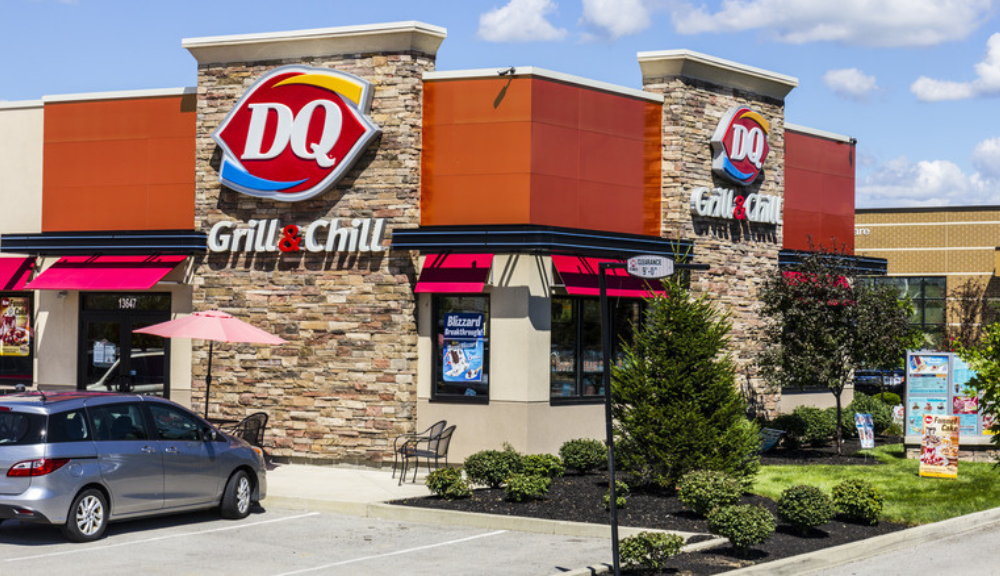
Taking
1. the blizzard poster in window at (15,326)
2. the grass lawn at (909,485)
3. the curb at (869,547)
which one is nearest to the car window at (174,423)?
the curb at (869,547)

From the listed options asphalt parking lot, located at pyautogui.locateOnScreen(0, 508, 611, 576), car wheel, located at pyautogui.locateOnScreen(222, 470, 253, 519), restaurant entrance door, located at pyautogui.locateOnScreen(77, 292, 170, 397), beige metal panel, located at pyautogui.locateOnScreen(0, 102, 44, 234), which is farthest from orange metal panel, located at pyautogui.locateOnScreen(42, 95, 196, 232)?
asphalt parking lot, located at pyautogui.locateOnScreen(0, 508, 611, 576)

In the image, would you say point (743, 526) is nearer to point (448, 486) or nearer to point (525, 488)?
point (525, 488)

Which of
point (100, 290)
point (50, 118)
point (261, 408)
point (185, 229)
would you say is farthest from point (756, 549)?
point (50, 118)

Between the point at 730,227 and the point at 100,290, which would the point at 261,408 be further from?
the point at 730,227

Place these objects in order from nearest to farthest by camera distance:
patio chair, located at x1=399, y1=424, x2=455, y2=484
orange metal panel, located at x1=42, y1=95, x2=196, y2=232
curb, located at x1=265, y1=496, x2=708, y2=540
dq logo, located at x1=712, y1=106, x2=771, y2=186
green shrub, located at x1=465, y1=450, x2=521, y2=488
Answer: curb, located at x1=265, y1=496, x2=708, y2=540
green shrub, located at x1=465, y1=450, x2=521, y2=488
patio chair, located at x1=399, y1=424, x2=455, y2=484
orange metal panel, located at x1=42, y1=95, x2=196, y2=232
dq logo, located at x1=712, y1=106, x2=771, y2=186

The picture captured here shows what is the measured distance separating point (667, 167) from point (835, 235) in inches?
317

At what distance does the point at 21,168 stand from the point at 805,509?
62.2ft

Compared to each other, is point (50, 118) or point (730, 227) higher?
point (50, 118)

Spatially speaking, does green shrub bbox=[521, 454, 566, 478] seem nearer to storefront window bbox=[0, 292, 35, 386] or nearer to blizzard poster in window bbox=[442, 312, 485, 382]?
blizzard poster in window bbox=[442, 312, 485, 382]

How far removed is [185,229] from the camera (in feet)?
81.4

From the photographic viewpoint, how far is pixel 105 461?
14953 millimetres

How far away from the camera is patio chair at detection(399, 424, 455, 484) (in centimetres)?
2088

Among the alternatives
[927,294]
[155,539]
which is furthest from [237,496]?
[927,294]

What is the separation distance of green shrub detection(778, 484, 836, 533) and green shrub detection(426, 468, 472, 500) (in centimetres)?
483
